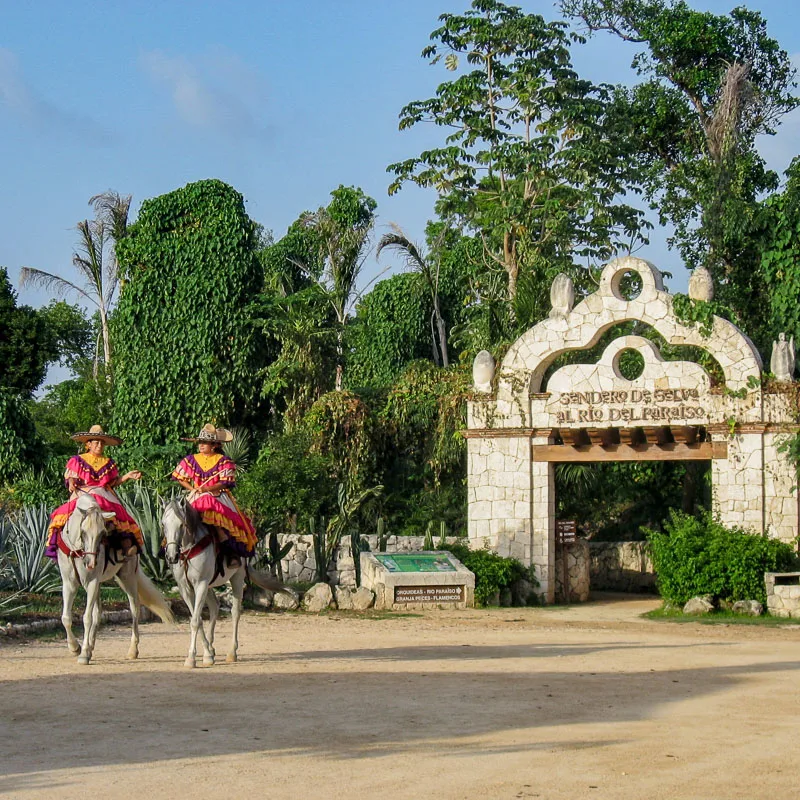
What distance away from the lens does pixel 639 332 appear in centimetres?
3062

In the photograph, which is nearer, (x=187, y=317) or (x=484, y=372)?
(x=484, y=372)

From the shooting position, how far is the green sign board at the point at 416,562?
20.8 meters

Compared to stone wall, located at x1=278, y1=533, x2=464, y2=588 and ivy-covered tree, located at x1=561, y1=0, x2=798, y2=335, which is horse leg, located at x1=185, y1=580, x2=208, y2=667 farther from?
ivy-covered tree, located at x1=561, y1=0, x2=798, y2=335

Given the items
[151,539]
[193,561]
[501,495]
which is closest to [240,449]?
[151,539]

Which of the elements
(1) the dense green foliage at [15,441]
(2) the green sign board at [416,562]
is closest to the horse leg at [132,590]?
(2) the green sign board at [416,562]

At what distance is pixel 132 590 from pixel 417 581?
294 inches

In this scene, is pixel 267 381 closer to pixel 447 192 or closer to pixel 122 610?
pixel 447 192

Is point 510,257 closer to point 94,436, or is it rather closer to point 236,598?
point 236,598

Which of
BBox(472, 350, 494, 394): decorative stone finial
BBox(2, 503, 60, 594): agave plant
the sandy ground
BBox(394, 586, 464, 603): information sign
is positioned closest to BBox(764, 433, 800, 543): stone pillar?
the sandy ground

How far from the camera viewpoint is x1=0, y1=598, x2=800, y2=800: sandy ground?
7672 millimetres

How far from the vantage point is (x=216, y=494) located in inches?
518

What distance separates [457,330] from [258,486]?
12242 mm

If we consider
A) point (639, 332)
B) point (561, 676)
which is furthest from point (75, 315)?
point (561, 676)

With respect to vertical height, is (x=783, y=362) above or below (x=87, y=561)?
above
